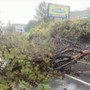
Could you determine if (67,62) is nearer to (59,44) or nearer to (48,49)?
(48,49)

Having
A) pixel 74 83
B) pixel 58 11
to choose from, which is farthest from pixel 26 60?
pixel 58 11

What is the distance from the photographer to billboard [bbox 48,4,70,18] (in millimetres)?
32812

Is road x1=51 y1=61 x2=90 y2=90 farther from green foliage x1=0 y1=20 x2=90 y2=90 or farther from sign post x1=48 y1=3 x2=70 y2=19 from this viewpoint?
sign post x1=48 y1=3 x2=70 y2=19

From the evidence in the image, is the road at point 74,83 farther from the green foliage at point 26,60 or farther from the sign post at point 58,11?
the sign post at point 58,11

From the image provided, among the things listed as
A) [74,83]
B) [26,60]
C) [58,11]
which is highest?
[58,11]

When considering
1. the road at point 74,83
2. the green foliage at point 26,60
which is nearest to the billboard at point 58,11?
the road at point 74,83

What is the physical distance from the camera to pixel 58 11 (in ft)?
113

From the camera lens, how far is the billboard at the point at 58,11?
32.8 m

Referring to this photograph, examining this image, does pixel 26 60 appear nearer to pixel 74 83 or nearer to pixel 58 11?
pixel 74 83

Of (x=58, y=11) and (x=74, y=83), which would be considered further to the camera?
(x=58, y=11)

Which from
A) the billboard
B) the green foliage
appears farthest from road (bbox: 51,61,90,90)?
the billboard

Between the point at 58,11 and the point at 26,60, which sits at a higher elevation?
the point at 58,11

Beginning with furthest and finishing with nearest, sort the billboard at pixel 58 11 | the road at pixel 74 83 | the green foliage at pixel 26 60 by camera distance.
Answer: the billboard at pixel 58 11 → the road at pixel 74 83 → the green foliage at pixel 26 60

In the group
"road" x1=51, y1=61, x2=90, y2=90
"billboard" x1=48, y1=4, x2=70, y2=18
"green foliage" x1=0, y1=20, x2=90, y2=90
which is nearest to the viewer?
"green foliage" x1=0, y1=20, x2=90, y2=90
